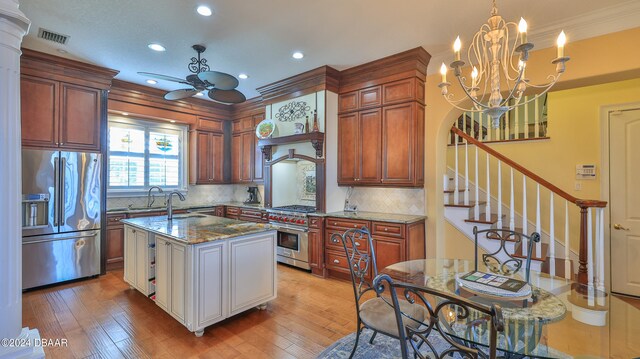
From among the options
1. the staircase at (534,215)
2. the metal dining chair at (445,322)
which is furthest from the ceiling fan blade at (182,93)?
the staircase at (534,215)

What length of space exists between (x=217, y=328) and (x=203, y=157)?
3805 millimetres

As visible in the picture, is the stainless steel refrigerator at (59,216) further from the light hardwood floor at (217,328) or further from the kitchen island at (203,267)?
the kitchen island at (203,267)

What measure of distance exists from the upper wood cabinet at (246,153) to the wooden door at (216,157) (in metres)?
0.22

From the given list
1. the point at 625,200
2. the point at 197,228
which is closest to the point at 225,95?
the point at 197,228

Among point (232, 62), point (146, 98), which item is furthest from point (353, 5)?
point (146, 98)

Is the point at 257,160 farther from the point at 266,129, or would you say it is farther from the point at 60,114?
the point at 60,114

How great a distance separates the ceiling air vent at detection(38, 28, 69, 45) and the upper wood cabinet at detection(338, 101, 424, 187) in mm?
→ 3415

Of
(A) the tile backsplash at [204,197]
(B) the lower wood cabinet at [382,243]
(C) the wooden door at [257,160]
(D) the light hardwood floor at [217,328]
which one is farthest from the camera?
(C) the wooden door at [257,160]

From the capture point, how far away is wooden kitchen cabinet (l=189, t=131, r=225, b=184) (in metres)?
5.70

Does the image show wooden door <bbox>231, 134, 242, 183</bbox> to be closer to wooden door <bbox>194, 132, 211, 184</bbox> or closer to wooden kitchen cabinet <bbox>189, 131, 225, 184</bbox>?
wooden kitchen cabinet <bbox>189, 131, 225, 184</bbox>

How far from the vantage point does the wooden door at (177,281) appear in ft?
8.42

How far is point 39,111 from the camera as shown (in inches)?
147

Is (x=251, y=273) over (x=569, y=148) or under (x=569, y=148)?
under

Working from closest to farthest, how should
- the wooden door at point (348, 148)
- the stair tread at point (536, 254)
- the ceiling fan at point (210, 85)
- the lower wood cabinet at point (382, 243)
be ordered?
the ceiling fan at point (210, 85) → the stair tread at point (536, 254) → the lower wood cabinet at point (382, 243) → the wooden door at point (348, 148)
